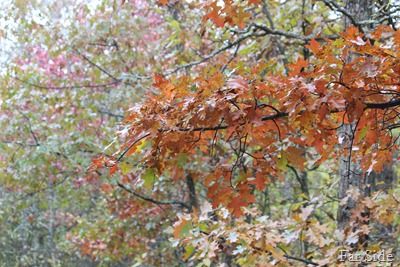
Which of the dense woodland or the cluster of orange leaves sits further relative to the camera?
the dense woodland

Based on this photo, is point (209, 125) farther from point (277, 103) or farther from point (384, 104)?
point (384, 104)

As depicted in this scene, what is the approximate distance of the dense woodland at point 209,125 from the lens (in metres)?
1.72

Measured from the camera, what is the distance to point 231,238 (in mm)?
2770

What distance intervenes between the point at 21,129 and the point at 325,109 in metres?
4.87

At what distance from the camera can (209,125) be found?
1709mm

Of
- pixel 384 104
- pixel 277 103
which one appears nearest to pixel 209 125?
pixel 277 103

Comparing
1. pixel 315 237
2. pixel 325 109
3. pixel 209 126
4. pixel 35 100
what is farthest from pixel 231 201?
pixel 35 100

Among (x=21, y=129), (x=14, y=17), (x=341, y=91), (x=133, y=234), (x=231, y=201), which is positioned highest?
(x=14, y=17)

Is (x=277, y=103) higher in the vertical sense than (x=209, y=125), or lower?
higher

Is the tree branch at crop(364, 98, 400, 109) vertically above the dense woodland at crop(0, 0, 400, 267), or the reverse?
the dense woodland at crop(0, 0, 400, 267)

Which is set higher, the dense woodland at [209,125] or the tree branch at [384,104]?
the dense woodland at [209,125]

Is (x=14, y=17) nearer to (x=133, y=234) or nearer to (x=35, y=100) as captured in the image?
(x=35, y=100)

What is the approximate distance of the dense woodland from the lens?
5.64ft

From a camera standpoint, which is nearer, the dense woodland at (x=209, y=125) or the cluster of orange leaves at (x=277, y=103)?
the cluster of orange leaves at (x=277, y=103)
